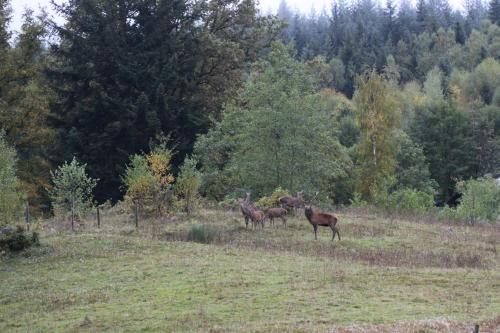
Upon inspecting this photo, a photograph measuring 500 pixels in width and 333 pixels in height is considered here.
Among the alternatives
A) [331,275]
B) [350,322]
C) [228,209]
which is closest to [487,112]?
[228,209]

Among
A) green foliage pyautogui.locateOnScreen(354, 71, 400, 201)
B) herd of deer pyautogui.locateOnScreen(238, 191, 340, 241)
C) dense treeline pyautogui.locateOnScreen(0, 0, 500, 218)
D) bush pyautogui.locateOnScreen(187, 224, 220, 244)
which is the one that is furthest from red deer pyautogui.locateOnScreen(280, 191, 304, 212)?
green foliage pyautogui.locateOnScreen(354, 71, 400, 201)

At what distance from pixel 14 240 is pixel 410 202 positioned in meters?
28.4

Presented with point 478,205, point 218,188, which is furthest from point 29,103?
point 478,205

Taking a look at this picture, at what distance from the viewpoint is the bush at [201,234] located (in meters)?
29.2

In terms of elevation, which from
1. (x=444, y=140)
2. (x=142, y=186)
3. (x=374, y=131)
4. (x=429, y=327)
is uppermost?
(x=374, y=131)

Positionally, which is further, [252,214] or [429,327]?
[252,214]

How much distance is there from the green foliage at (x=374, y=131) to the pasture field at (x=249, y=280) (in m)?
24.9

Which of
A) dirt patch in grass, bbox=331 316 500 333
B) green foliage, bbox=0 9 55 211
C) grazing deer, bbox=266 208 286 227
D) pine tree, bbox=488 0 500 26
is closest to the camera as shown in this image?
dirt patch in grass, bbox=331 316 500 333

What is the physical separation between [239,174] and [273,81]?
21.5ft

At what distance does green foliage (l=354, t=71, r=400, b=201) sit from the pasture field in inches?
982

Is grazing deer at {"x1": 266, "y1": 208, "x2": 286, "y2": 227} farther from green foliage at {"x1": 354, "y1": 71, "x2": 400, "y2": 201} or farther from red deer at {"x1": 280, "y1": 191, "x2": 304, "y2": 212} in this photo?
green foliage at {"x1": 354, "y1": 71, "x2": 400, "y2": 201}

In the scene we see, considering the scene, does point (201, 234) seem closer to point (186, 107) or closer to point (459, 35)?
point (186, 107)

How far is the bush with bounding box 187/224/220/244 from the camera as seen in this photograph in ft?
95.7

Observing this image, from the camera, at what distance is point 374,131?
5850 cm
